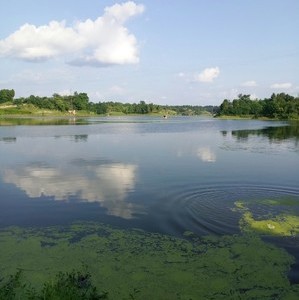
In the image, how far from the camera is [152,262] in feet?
36.1

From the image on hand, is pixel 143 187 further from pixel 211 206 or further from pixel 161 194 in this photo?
pixel 211 206

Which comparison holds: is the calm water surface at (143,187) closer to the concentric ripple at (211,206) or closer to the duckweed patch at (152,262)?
the concentric ripple at (211,206)

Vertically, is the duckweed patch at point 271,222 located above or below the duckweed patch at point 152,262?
above

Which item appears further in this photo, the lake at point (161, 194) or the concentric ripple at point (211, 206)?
the lake at point (161, 194)

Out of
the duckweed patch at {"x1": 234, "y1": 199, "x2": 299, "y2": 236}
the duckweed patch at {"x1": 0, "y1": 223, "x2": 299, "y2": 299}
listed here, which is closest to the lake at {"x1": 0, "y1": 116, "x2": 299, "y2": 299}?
the duckweed patch at {"x1": 234, "y1": 199, "x2": 299, "y2": 236}

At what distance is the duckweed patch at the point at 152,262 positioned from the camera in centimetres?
948

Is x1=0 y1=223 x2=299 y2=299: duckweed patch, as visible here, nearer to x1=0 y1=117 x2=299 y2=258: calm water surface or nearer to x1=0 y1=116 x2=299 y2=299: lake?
x1=0 y1=116 x2=299 y2=299: lake

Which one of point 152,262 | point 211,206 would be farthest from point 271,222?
point 152,262

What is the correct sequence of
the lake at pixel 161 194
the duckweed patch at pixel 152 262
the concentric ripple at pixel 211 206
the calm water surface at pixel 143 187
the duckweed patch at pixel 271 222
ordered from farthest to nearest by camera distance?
the calm water surface at pixel 143 187, the lake at pixel 161 194, the concentric ripple at pixel 211 206, the duckweed patch at pixel 271 222, the duckweed patch at pixel 152 262

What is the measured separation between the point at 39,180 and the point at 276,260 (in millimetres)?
16309

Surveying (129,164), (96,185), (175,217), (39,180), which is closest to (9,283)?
(175,217)

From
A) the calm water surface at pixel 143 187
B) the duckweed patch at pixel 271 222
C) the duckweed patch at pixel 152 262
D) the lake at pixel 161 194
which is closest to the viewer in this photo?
the duckweed patch at pixel 152 262

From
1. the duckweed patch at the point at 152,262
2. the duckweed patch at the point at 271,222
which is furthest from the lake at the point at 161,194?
the duckweed patch at the point at 152,262

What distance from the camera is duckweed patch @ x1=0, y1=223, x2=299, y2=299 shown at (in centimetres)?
948
